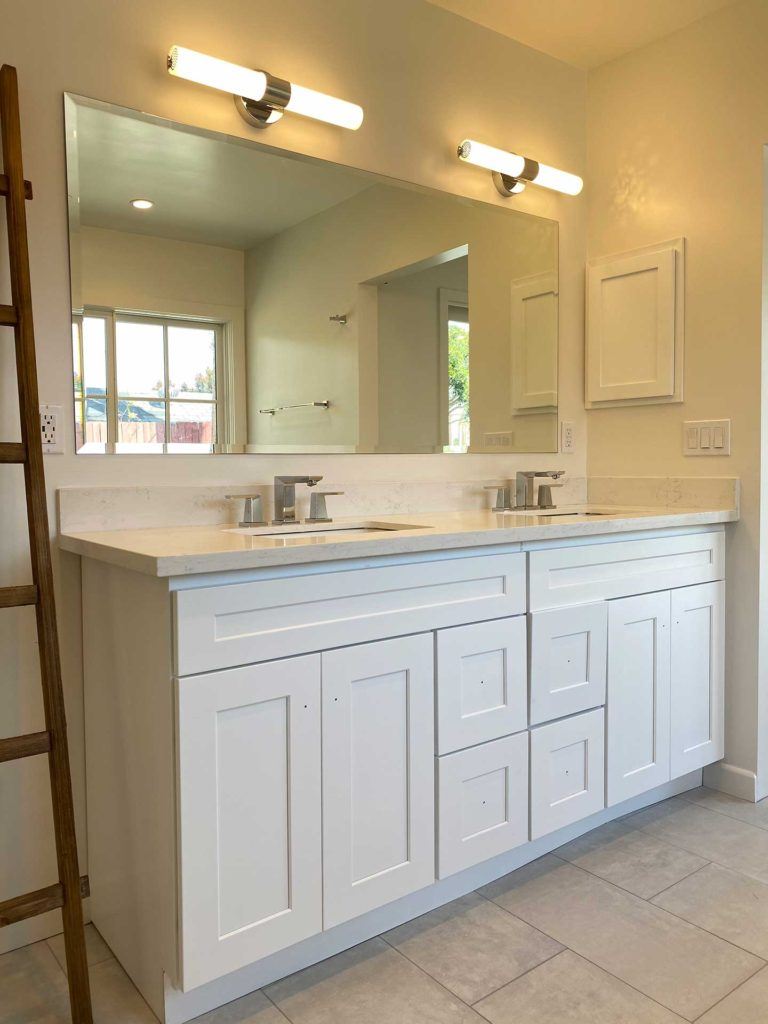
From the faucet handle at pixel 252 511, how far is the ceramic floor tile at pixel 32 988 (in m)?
0.98

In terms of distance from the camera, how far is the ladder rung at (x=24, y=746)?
1.38 metres

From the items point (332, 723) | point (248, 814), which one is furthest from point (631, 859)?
point (248, 814)

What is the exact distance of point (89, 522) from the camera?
171cm

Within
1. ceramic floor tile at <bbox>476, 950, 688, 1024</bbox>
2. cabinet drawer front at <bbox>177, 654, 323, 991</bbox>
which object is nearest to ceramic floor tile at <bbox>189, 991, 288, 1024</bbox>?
cabinet drawer front at <bbox>177, 654, 323, 991</bbox>

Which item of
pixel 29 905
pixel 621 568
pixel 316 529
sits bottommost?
pixel 29 905

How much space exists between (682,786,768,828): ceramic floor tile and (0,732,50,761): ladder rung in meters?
1.81

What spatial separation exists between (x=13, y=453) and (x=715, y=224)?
6.61 feet

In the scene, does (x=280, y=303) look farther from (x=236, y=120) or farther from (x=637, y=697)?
(x=637, y=697)

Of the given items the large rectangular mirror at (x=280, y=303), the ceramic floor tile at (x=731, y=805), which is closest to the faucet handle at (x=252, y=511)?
the large rectangular mirror at (x=280, y=303)

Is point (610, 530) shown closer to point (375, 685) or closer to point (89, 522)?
point (375, 685)

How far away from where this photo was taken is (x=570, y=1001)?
4.77 ft

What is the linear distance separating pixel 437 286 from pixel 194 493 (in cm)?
96

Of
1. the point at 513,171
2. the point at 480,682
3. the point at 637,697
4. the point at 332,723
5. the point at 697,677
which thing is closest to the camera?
the point at 332,723

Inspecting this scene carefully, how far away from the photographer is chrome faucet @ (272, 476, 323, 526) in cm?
194
